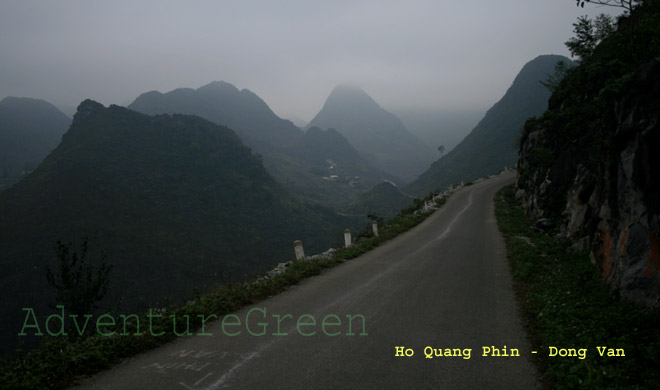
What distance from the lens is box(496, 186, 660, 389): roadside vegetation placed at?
4.02 metres

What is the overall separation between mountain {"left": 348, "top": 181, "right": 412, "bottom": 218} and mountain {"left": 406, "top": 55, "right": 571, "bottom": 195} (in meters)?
10.1

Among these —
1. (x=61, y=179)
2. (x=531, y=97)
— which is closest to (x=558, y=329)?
(x=61, y=179)

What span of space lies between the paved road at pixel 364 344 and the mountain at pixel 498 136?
111 meters

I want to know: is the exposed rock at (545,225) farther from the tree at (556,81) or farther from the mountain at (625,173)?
the tree at (556,81)

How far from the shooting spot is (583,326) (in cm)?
534

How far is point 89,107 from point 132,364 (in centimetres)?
12689

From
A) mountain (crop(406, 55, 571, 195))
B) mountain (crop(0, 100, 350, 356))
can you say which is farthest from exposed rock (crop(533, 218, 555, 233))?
mountain (crop(406, 55, 571, 195))

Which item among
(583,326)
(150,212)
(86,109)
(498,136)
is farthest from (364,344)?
(498,136)

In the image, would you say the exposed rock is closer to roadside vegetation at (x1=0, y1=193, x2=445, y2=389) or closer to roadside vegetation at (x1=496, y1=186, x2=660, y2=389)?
roadside vegetation at (x1=496, y1=186, x2=660, y2=389)

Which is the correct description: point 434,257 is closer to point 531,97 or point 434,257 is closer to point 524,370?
point 524,370

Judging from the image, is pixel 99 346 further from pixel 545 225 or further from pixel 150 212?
pixel 150 212

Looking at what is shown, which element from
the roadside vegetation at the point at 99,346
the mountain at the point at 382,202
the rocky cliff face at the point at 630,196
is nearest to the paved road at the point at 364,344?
the roadside vegetation at the point at 99,346

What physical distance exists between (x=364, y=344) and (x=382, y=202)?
121m

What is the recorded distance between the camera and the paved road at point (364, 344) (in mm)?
4301
